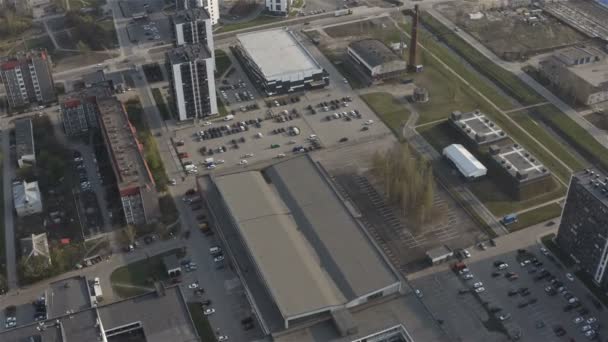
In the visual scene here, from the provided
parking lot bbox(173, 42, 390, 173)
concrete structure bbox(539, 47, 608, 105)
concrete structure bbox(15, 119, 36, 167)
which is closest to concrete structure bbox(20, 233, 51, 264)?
concrete structure bbox(15, 119, 36, 167)

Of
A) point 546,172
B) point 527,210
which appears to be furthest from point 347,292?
point 546,172

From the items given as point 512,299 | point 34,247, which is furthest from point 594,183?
point 34,247

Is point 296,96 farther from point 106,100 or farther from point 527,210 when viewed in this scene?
point 527,210

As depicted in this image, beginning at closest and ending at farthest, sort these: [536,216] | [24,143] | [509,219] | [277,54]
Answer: [509,219], [536,216], [24,143], [277,54]

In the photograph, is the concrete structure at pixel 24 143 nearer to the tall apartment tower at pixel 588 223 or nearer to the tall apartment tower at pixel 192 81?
the tall apartment tower at pixel 192 81

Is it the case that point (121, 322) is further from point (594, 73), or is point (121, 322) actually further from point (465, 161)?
point (594, 73)
